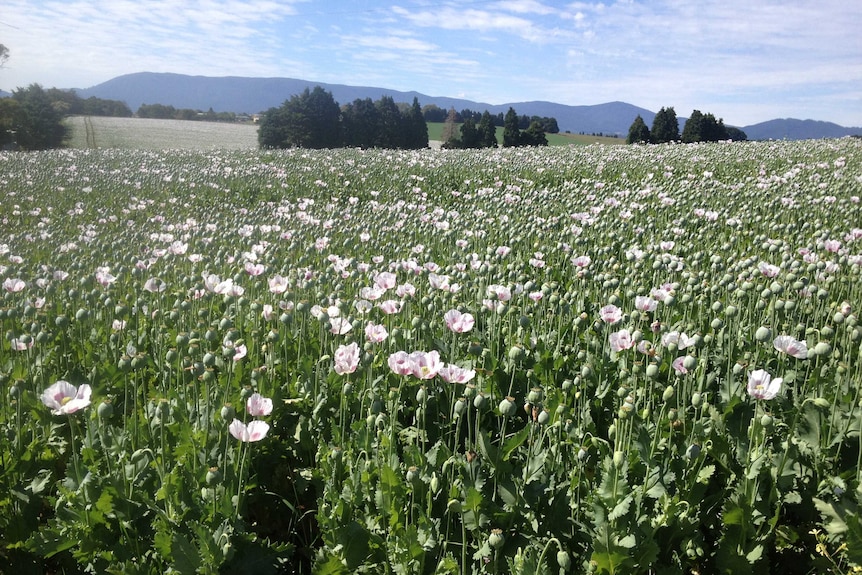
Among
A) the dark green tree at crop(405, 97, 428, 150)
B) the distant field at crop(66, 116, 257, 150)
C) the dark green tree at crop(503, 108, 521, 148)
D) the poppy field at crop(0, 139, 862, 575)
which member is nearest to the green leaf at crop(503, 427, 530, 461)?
the poppy field at crop(0, 139, 862, 575)

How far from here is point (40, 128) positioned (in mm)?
43312

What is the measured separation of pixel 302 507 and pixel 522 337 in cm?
166

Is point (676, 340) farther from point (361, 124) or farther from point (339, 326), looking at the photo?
point (361, 124)

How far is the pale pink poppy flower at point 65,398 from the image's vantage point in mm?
2377

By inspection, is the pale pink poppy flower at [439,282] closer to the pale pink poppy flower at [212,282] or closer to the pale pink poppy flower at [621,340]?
the pale pink poppy flower at [621,340]

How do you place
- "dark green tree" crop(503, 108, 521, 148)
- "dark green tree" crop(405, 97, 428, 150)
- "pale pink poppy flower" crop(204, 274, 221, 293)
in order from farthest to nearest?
1. "dark green tree" crop(405, 97, 428, 150)
2. "dark green tree" crop(503, 108, 521, 148)
3. "pale pink poppy flower" crop(204, 274, 221, 293)

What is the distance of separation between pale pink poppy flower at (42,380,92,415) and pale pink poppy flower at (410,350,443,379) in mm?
1327

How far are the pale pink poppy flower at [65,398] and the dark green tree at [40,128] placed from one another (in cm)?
4707

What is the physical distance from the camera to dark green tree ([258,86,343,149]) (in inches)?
1866

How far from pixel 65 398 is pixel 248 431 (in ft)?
2.63

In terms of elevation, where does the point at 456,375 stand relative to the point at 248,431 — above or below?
above

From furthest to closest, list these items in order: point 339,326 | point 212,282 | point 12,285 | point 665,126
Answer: point 665,126 → point 12,285 → point 212,282 → point 339,326

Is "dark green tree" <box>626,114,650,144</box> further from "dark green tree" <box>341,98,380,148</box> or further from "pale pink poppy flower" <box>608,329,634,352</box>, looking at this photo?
"pale pink poppy flower" <box>608,329,634,352</box>

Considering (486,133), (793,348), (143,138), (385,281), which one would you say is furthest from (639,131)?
(793,348)
